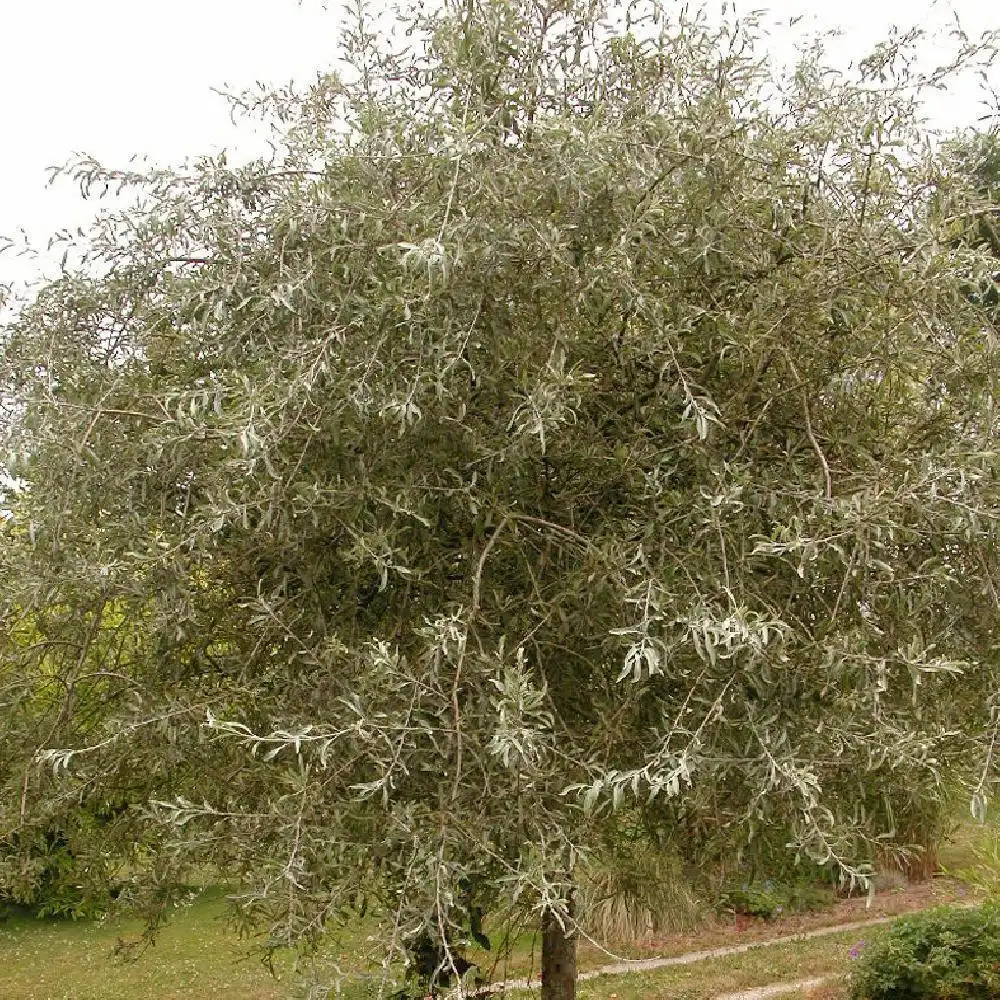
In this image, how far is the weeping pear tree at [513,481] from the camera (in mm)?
3762

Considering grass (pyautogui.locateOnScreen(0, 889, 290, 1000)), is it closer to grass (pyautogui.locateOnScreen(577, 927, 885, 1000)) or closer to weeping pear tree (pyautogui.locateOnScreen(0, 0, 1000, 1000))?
grass (pyautogui.locateOnScreen(577, 927, 885, 1000))

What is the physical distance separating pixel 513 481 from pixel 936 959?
20.3ft

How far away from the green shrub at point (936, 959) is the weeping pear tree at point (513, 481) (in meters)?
4.57

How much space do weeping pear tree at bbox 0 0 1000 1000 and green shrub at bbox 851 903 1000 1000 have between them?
4573 mm

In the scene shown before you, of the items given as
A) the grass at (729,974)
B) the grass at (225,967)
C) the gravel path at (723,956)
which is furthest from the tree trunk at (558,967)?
the gravel path at (723,956)

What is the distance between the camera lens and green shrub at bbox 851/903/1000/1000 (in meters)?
8.39

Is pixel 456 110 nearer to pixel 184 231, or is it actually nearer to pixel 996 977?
pixel 184 231

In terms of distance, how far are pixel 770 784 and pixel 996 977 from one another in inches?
233

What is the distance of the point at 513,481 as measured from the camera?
443 cm

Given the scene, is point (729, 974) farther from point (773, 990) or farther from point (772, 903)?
point (772, 903)

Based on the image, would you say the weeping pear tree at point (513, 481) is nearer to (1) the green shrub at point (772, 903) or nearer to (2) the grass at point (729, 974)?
(2) the grass at point (729, 974)

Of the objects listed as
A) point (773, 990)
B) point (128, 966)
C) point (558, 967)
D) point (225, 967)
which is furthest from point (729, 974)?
point (128, 966)

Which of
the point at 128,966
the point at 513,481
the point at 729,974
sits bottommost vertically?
the point at 729,974

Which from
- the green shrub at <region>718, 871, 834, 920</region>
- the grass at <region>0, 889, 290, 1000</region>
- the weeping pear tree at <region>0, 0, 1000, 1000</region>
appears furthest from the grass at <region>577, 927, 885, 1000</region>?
the weeping pear tree at <region>0, 0, 1000, 1000</region>
